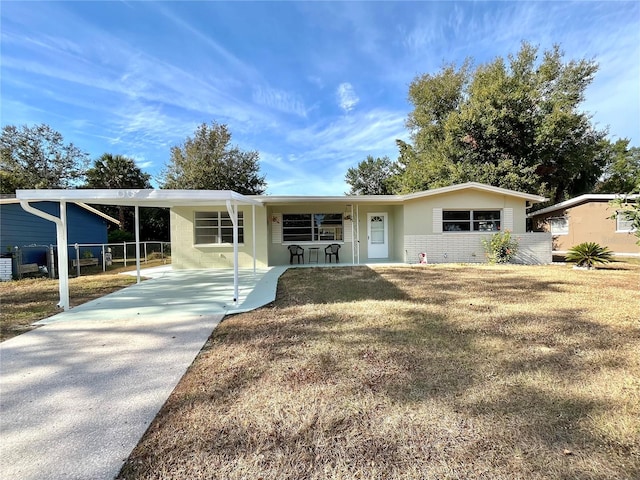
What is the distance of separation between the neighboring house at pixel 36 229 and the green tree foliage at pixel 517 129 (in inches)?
779

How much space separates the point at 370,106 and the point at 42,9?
13821 millimetres

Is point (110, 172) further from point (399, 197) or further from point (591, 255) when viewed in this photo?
point (591, 255)

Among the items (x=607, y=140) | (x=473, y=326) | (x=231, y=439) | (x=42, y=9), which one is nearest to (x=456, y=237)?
(x=473, y=326)

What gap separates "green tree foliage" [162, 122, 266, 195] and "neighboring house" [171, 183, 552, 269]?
11.7 meters

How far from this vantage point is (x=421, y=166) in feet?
73.7

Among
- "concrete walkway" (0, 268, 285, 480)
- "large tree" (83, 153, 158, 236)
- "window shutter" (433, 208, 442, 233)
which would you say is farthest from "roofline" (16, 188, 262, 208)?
"large tree" (83, 153, 158, 236)

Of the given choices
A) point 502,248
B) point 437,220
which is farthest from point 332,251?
point 502,248

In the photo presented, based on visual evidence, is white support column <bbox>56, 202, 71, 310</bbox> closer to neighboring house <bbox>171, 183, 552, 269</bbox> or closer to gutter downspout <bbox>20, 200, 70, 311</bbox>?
gutter downspout <bbox>20, 200, 70, 311</bbox>

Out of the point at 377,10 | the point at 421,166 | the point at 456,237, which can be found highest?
the point at 377,10

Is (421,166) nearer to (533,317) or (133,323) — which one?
(533,317)

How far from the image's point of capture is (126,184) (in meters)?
24.9

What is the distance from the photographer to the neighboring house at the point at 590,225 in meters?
15.0

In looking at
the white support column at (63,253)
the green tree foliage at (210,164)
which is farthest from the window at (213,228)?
the green tree foliage at (210,164)

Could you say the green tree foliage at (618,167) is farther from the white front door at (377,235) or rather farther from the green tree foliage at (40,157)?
the green tree foliage at (40,157)
